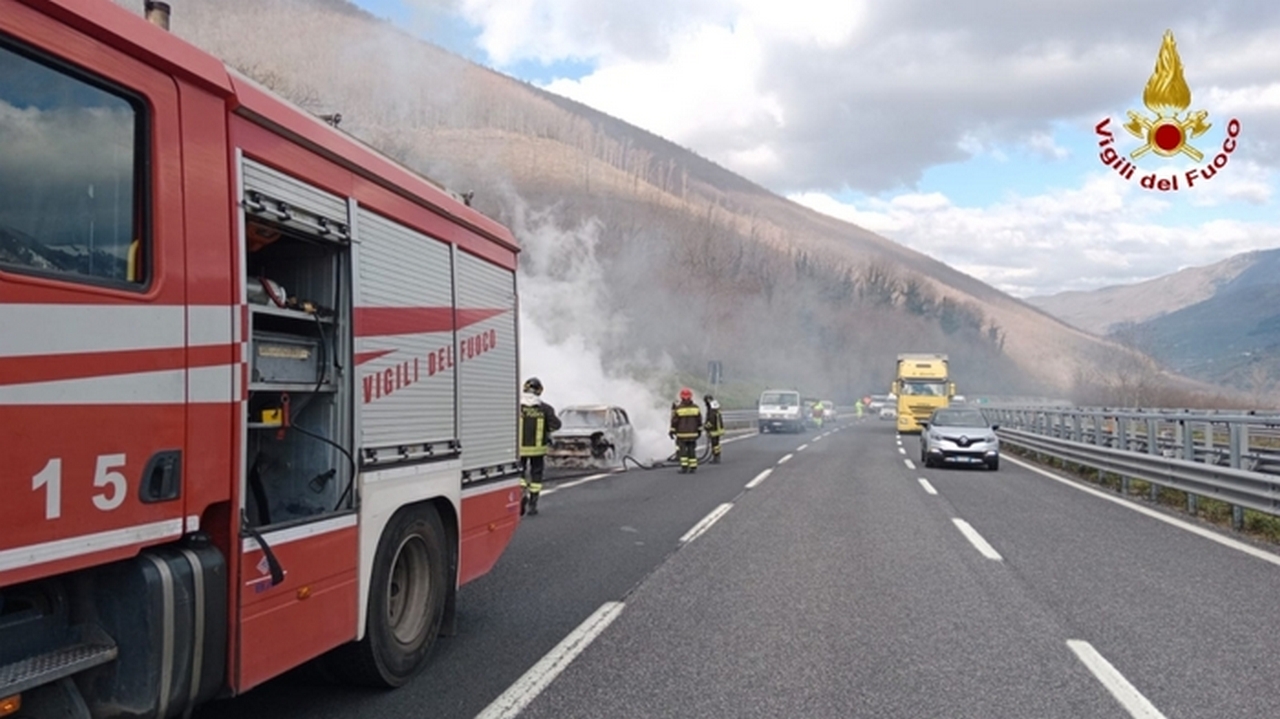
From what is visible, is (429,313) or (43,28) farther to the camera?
(429,313)

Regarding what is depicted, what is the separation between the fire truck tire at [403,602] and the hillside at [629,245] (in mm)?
2556

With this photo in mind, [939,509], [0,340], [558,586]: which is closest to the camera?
[0,340]

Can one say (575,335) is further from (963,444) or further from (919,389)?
(919,389)

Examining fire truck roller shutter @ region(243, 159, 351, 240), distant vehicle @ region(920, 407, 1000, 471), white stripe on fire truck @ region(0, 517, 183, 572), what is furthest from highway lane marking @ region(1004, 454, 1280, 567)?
white stripe on fire truck @ region(0, 517, 183, 572)

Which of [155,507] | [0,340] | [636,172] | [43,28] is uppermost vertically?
[636,172]

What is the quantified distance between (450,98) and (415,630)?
25023 mm

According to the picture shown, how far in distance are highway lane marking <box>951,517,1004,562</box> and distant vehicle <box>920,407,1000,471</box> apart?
8929 millimetres

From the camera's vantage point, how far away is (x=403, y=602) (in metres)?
5.59

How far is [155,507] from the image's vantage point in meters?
3.26

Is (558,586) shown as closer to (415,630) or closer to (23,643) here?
(415,630)

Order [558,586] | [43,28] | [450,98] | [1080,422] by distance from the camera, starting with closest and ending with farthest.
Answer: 1. [43,28]
2. [558,586]
3. [1080,422]
4. [450,98]

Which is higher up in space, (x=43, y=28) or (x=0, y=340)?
(x=43, y=28)

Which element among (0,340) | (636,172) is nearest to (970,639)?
(0,340)

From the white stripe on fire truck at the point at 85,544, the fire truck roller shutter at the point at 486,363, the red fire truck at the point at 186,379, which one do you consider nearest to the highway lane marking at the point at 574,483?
the fire truck roller shutter at the point at 486,363
